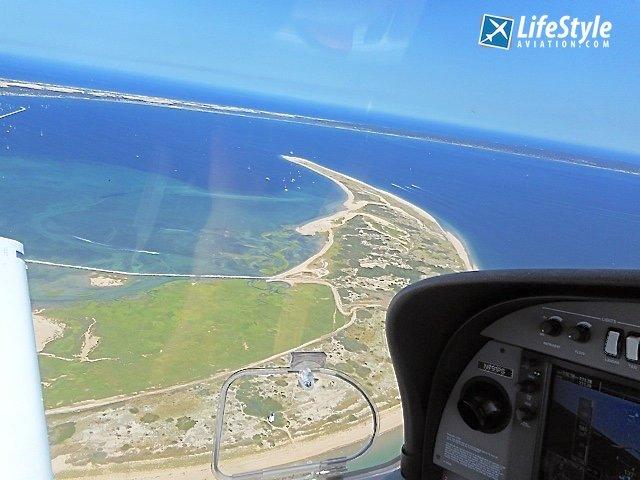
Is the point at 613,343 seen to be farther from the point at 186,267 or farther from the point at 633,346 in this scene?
A: the point at 186,267

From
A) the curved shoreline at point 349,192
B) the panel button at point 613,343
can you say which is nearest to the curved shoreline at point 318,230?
the curved shoreline at point 349,192

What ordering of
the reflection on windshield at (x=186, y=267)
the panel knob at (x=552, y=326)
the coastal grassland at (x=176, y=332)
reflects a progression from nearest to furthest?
the panel knob at (x=552, y=326) → the reflection on windshield at (x=186, y=267) → the coastal grassland at (x=176, y=332)

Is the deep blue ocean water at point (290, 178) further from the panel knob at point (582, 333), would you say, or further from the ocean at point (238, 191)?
the panel knob at point (582, 333)

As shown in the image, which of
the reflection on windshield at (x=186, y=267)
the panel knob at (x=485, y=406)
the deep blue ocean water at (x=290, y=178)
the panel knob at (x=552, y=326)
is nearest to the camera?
the panel knob at (x=552, y=326)

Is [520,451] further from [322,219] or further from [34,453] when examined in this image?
[322,219]

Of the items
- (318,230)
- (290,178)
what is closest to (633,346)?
(318,230)

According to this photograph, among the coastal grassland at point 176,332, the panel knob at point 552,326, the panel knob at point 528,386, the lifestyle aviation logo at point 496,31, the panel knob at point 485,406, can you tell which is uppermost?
the lifestyle aviation logo at point 496,31

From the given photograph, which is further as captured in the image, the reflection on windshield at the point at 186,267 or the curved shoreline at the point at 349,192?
the curved shoreline at the point at 349,192
